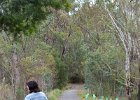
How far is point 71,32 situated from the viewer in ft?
202

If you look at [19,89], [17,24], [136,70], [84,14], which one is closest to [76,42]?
[84,14]

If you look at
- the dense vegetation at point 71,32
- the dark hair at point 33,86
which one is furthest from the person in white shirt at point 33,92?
the dense vegetation at point 71,32

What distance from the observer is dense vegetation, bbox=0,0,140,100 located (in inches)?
453

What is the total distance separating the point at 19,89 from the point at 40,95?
1504cm

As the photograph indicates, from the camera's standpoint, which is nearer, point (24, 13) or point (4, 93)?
point (24, 13)

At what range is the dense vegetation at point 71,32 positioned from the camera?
1151 centimetres

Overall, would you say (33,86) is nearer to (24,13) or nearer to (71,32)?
(24,13)

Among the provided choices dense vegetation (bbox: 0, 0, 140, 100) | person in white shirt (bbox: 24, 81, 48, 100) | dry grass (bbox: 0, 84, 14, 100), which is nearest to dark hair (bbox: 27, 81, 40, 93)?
person in white shirt (bbox: 24, 81, 48, 100)

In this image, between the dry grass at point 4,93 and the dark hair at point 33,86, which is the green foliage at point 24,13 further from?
the dry grass at point 4,93

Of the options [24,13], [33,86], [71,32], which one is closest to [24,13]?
[24,13]

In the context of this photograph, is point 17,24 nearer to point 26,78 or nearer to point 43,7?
point 43,7

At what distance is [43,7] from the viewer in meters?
11.5

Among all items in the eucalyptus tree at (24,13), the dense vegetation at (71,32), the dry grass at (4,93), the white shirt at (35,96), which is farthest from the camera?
the dry grass at (4,93)

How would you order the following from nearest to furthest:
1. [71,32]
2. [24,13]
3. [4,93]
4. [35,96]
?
[35,96], [24,13], [4,93], [71,32]
